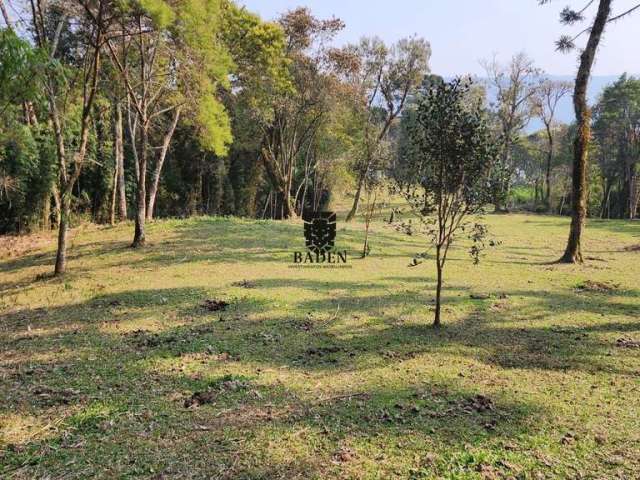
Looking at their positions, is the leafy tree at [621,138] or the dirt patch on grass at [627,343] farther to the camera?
the leafy tree at [621,138]

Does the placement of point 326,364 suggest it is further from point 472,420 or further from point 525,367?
point 525,367

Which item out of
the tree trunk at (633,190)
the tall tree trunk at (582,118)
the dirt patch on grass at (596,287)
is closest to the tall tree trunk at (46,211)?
the dirt patch on grass at (596,287)

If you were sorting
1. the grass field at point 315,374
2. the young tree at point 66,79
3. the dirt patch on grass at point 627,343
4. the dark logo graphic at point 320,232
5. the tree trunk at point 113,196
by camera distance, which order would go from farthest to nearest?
the tree trunk at point 113,196
the dark logo graphic at point 320,232
the young tree at point 66,79
the dirt patch on grass at point 627,343
the grass field at point 315,374

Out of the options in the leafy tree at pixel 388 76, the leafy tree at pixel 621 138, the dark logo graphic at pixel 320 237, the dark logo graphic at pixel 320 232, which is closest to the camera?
the dark logo graphic at pixel 320 237

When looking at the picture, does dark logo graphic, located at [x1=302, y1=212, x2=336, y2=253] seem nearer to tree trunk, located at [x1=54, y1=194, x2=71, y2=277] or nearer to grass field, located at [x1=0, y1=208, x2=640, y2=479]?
grass field, located at [x1=0, y1=208, x2=640, y2=479]

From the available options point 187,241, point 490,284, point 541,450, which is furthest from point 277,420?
point 187,241

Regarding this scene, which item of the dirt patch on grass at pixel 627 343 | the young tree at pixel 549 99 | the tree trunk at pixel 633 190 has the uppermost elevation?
the young tree at pixel 549 99

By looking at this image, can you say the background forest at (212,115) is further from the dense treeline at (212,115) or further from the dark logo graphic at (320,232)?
the dark logo graphic at (320,232)

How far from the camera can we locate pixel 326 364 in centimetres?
541

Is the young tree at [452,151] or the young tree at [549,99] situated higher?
the young tree at [549,99]

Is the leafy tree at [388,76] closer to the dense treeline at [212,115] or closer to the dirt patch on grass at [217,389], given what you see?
the dense treeline at [212,115]

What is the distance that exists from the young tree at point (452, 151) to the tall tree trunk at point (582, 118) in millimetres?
6800

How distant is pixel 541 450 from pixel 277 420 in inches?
84.6

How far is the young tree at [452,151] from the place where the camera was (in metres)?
5.82
